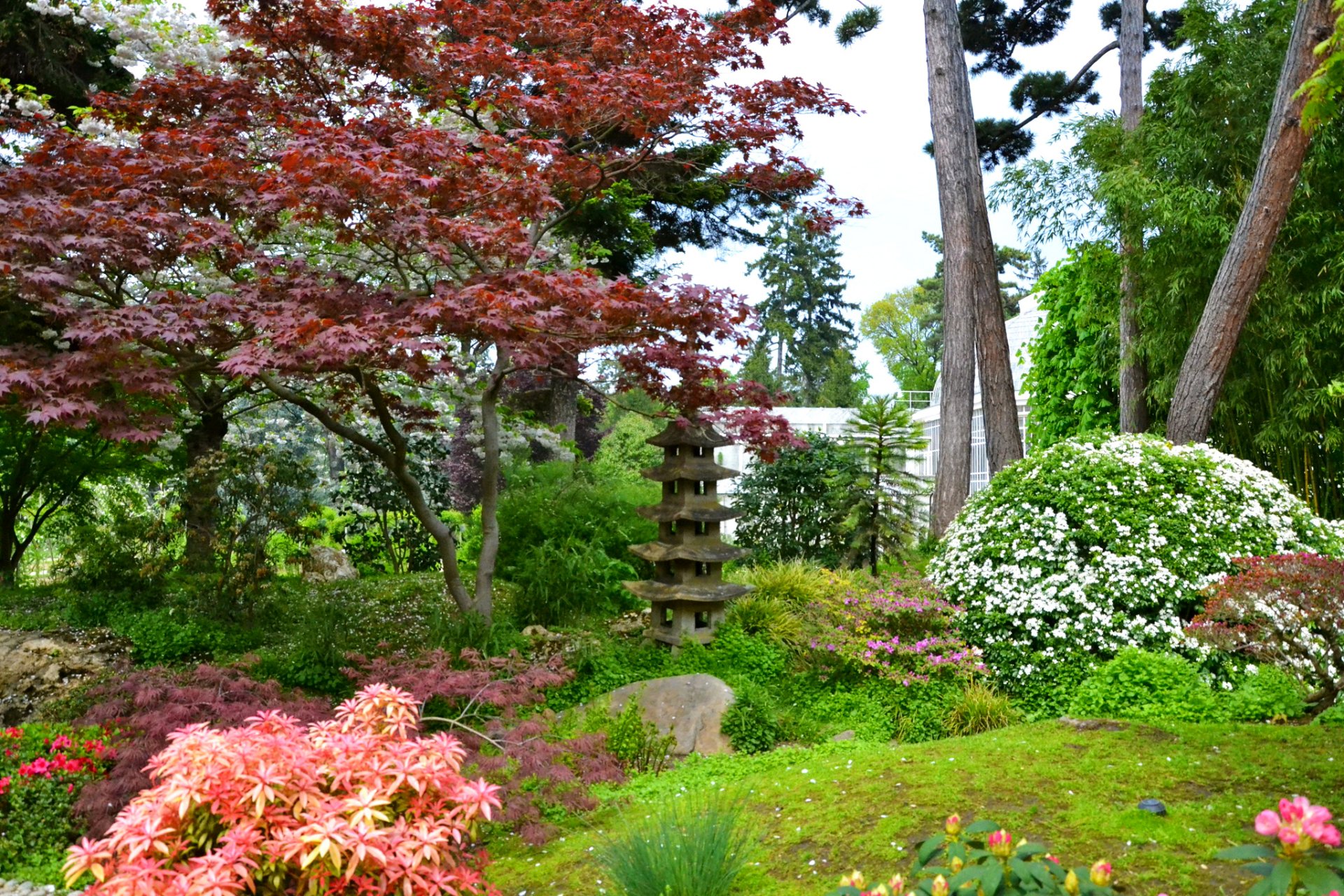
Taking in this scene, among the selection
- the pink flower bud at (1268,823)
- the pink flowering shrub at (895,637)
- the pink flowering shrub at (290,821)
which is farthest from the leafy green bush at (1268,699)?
the pink flowering shrub at (290,821)

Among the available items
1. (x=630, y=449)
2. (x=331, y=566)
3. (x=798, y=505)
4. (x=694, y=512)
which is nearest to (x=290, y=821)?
(x=694, y=512)

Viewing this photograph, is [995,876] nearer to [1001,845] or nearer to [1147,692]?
[1001,845]

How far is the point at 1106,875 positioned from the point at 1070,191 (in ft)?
30.5

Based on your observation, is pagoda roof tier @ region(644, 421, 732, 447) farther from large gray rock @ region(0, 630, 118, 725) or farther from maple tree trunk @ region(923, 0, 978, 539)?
large gray rock @ region(0, 630, 118, 725)

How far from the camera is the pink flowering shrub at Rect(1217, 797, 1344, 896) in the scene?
171 cm

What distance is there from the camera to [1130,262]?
955 centimetres

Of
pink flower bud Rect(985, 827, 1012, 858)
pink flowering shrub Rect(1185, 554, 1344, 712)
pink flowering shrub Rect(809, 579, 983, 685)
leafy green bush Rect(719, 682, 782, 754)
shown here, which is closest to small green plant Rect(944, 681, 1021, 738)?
pink flowering shrub Rect(809, 579, 983, 685)

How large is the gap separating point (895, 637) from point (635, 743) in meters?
2.05

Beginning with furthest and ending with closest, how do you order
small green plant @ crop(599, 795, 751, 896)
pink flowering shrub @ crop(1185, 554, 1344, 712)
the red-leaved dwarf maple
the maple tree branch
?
the maple tree branch, the red-leaved dwarf maple, pink flowering shrub @ crop(1185, 554, 1344, 712), small green plant @ crop(599, 795, 751, 896)

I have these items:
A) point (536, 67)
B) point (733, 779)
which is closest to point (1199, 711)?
point (733, 779)

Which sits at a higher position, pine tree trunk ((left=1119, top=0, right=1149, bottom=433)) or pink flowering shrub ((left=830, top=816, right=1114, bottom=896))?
pine tree trunk ((left=1119, top=0, right=1149, bottom=433))

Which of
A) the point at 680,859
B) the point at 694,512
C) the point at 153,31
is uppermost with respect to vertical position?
the point at 153,31

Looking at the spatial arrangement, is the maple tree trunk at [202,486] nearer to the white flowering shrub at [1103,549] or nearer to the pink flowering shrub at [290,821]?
the pink flowering shrub at [290,821]

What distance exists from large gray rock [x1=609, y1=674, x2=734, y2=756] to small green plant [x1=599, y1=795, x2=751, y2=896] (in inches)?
79.5
